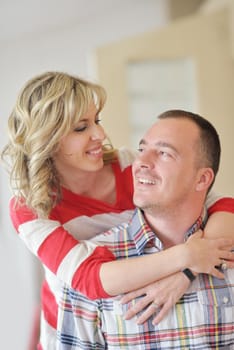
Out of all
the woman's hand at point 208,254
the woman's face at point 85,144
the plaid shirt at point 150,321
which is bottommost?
the plaid shirt at point 150,321

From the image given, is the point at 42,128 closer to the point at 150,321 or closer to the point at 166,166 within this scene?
the point at 166,166

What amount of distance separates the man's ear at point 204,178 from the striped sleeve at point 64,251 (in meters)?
0.21

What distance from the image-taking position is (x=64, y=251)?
2.94ft

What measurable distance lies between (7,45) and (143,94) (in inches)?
24.8

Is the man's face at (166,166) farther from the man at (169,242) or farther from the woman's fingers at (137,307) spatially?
the woman's fingers at (137,307)

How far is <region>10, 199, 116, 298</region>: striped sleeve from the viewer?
87cm

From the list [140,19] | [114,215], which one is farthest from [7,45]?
[114,215]

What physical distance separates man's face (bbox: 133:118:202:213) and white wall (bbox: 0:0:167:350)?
2.61 ft

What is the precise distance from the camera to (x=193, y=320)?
892 mm

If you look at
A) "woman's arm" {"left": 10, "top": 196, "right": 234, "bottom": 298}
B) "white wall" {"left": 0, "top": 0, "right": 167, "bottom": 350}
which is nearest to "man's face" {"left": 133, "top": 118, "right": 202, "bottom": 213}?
"woman's arm" {"left": 10, "top": 196, "right": 234, "bottom": 298}

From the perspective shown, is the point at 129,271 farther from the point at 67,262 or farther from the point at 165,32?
the point at 165,32

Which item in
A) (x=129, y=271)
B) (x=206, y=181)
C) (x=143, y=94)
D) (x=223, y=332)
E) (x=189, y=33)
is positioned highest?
(x=189, y=33)

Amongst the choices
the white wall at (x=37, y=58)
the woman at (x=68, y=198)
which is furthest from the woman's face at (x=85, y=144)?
the white wall at (x=37, y=58)

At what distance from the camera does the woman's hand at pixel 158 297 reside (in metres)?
0.88
